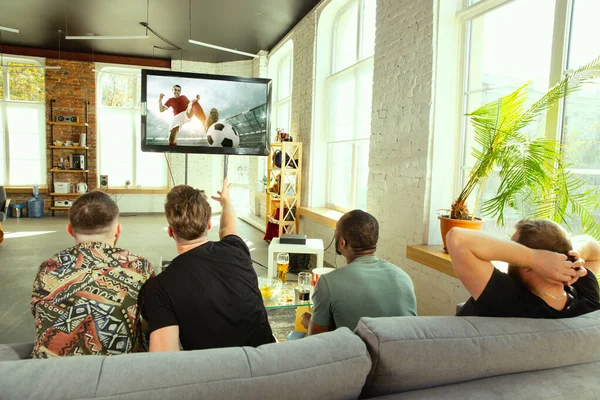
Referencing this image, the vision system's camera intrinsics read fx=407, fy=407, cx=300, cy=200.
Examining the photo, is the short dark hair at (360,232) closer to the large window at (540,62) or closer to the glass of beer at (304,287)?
the glass of beer at (304,287)

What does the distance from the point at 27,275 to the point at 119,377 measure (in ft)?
16.0

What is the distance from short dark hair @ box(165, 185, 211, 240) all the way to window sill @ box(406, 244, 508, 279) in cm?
188

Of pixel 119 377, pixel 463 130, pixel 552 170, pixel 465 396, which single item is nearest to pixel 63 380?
pixel 119 377

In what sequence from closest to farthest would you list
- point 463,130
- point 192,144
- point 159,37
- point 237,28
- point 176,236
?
point 176,236 < point 463,130 < point 192,144 < point 237,28 < point 159,37

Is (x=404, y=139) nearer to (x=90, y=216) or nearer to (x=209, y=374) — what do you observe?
(x=90, y=216)

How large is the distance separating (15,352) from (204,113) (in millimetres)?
3581

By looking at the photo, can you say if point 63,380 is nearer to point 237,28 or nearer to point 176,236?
point 176,236

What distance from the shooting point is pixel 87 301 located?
1369mm

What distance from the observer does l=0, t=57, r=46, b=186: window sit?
30.9 ft

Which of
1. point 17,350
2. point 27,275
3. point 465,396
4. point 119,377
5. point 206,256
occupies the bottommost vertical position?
point 27,275

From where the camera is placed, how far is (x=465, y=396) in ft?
3.41

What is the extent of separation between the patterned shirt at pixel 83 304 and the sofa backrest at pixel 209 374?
1.72 ft

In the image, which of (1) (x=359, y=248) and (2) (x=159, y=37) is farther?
(2) (x=159, y=37)

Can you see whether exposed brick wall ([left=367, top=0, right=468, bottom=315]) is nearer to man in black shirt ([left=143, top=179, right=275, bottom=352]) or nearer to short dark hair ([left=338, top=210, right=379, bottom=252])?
short dark hair ([left=338, top=210, right=379, bottom=252])
